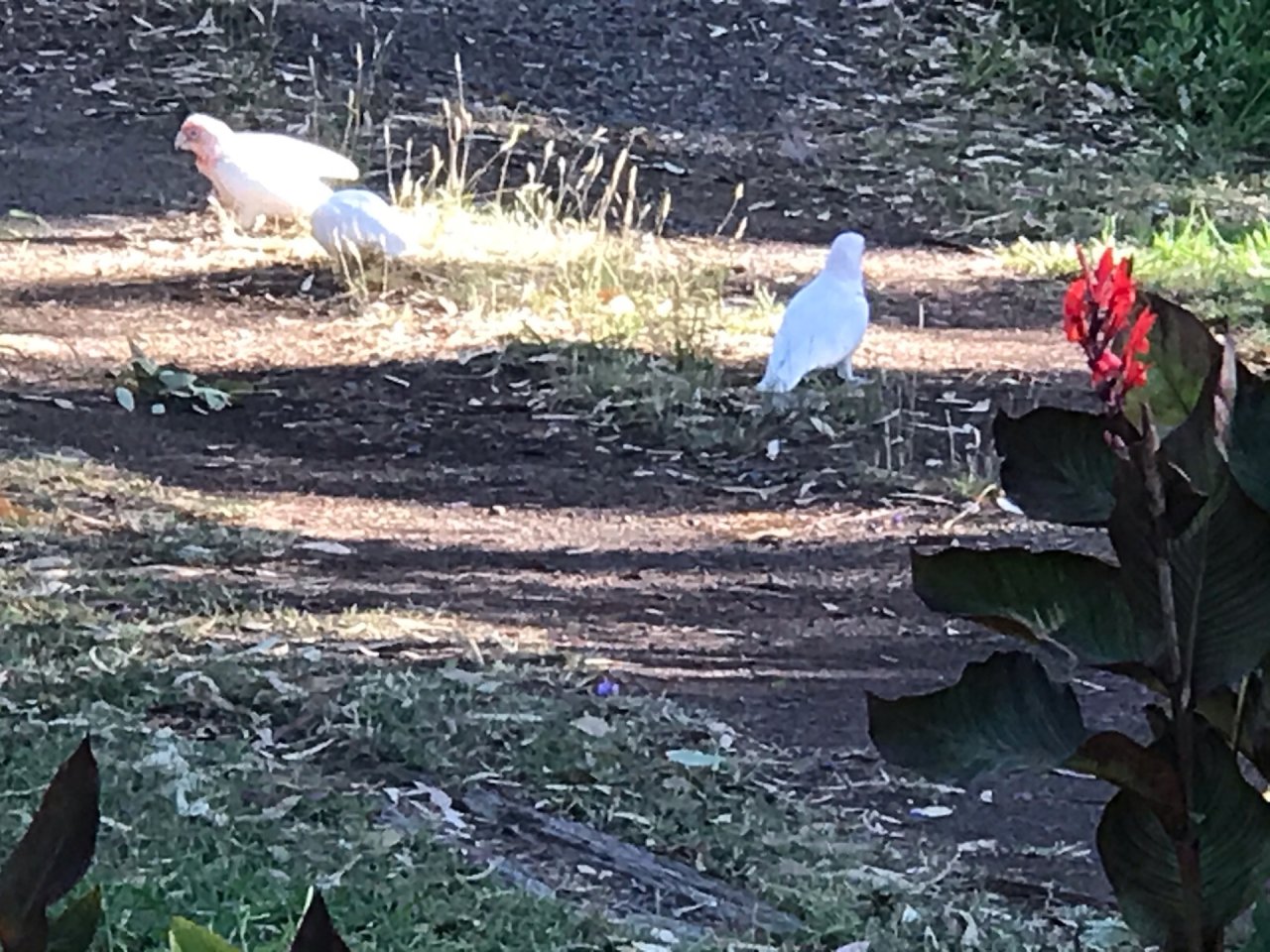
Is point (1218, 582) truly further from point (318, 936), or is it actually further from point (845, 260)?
point (845, 260)

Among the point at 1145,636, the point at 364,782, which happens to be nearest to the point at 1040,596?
the point at 1145,636

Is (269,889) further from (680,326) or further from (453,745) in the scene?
(680,326)

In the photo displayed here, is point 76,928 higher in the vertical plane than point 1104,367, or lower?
lower

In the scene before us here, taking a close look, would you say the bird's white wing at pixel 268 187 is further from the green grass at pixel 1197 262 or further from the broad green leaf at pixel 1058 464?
the broad green leaf at pixel 1058 464

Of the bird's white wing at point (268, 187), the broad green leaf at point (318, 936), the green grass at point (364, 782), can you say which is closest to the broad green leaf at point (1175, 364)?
the broad green leaf at point (318, 936)

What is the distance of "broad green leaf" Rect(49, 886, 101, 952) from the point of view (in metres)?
0.96

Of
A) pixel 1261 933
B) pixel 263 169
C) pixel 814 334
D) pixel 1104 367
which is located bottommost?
pixel 263 169

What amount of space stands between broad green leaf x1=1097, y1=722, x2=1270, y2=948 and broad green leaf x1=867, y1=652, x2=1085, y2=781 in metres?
0.06

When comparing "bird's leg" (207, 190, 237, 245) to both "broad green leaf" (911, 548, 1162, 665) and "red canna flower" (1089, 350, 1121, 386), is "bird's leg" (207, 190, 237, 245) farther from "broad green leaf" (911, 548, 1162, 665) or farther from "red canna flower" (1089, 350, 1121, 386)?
"red canna flower" (1089, 350, 1121, 386)

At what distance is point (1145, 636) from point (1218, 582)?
0.16 ft

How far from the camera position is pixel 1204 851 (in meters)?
1.12

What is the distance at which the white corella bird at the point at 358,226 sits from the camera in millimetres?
6562

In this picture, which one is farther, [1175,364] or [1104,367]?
[1175,364]

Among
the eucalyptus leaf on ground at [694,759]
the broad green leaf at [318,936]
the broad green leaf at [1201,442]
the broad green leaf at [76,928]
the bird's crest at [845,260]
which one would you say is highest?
the broad green leaf at [1201,442]
